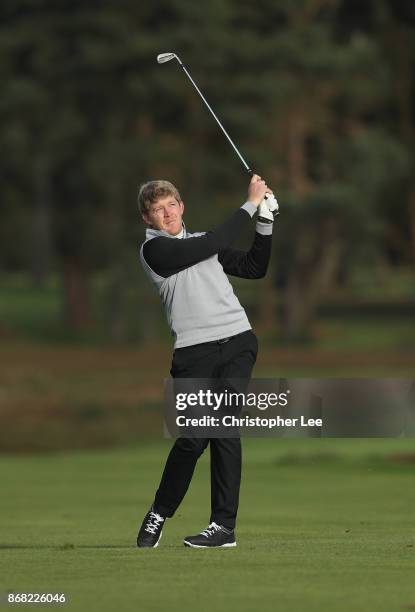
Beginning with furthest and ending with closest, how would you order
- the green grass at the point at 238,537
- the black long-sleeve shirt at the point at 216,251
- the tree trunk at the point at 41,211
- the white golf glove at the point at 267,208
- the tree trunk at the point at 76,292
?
the tree trunk at the point at 76,292 → the tree trunk at the point at 41,211 → the white golf glove at the point at 267,208 → the black long-sleeve shirt at the point at 216,251 → the green grass at the point at 238,537

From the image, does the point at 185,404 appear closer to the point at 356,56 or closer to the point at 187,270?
the point at 187,270

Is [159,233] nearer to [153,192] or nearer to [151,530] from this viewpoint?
[153,192]

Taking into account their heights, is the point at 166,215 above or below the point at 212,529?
above

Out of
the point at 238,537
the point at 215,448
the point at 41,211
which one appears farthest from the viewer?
the point at 41,211

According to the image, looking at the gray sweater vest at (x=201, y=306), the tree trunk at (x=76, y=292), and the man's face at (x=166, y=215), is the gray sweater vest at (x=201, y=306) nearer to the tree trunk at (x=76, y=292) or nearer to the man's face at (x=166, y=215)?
the man's face at (x=166, y=215)

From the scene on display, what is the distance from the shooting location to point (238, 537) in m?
9.35

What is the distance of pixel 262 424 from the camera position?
8227 mm

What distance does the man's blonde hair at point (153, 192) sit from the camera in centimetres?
801

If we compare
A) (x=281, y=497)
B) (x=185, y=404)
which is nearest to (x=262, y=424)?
(x=185, y=404)

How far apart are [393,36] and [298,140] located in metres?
6.63

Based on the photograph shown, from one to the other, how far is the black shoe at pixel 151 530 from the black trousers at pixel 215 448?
4 cm

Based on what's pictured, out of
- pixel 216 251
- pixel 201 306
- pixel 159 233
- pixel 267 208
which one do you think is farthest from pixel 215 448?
pixel 267 208

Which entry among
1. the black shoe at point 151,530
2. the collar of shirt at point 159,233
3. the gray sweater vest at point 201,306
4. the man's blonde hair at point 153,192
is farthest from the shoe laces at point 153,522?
the man's blonde hair at point 153,192

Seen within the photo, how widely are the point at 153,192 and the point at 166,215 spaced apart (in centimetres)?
13
